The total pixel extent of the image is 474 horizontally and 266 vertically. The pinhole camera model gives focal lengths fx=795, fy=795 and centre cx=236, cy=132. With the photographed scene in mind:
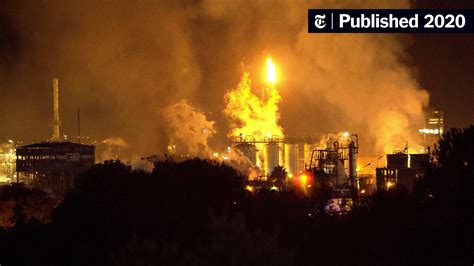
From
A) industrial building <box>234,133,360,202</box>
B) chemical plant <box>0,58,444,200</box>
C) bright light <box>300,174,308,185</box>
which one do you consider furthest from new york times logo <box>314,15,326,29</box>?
chemical plant <box>0,58,444,200</box>

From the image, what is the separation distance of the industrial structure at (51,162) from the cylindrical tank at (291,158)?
19.6 meters

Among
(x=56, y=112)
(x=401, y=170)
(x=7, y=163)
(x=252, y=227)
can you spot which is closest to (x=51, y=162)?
(x=56, y=112)

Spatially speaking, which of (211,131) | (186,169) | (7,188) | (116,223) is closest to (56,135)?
(211,131)

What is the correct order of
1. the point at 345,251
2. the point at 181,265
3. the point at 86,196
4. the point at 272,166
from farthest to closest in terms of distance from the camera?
the point at 272,166 < the point at 86,196 < the point at 345,251 < the point at 181,265

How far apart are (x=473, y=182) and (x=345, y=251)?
4.88m

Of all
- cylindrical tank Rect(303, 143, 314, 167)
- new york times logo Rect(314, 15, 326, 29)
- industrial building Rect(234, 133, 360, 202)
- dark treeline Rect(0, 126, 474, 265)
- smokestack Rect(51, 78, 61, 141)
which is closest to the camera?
dark treeline Rect(0, 126, 474, 265)

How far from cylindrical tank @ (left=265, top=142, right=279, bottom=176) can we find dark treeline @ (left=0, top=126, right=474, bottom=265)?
33.0 meters

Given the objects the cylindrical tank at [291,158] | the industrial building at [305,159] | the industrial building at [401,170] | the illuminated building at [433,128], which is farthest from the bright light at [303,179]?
the illuminated building at [433,128]

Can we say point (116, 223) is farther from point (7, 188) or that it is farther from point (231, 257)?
point (7, 188)

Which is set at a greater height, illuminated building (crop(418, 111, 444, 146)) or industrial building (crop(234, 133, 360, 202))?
illuminated building (crop(418, 111, 444, 146))

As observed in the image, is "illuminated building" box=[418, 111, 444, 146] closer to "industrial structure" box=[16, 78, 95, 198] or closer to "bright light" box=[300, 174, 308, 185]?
"bright light" box=[300, 174, 308, 185]

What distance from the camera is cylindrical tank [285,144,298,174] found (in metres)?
74.6

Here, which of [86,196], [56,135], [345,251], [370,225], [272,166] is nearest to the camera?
[345,251]

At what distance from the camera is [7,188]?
61.6m
